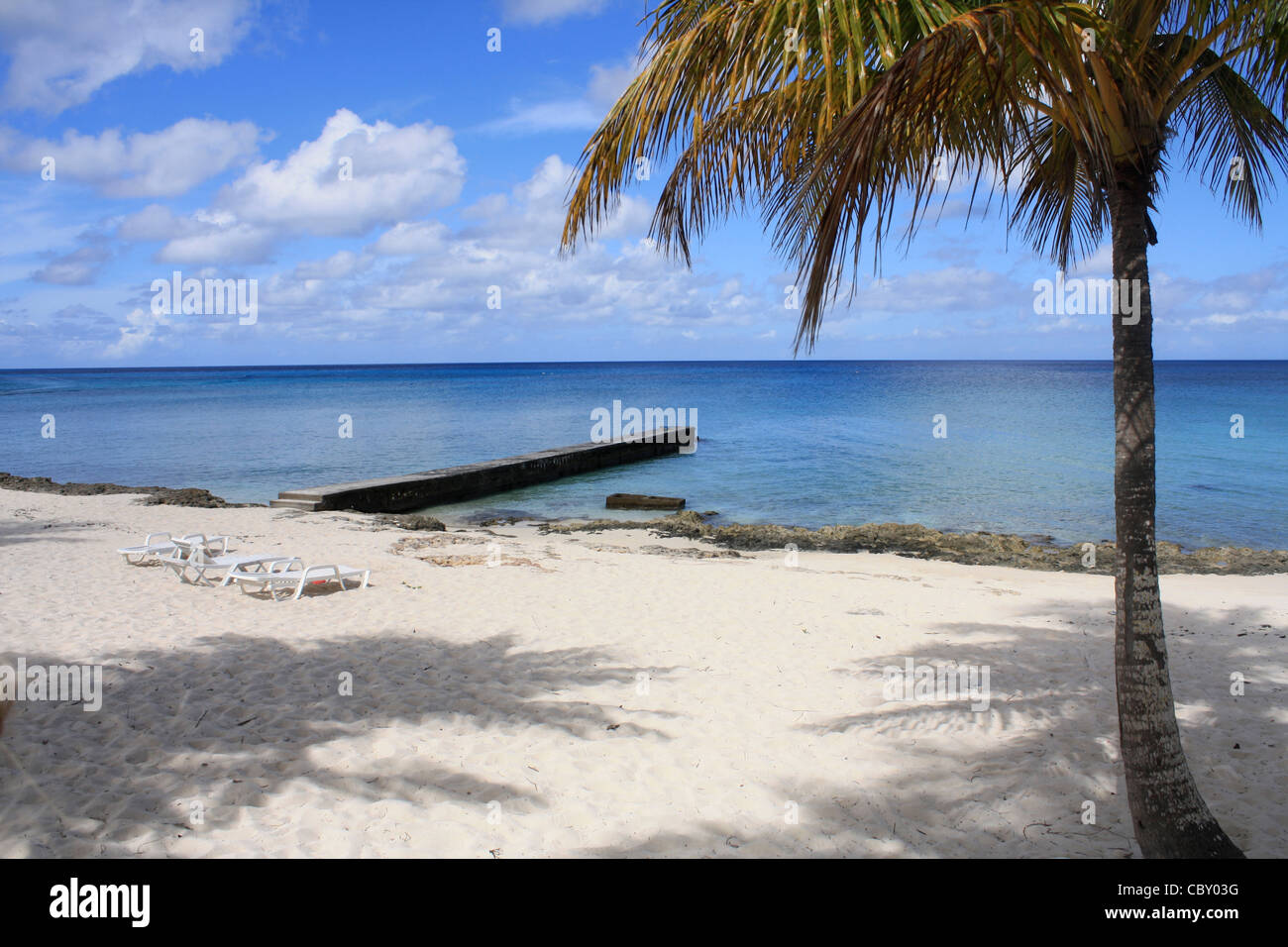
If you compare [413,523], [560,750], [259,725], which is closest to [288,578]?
[259,725]

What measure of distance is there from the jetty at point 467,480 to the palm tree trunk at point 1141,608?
1515 centimetres

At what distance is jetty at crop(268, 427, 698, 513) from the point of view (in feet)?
53.5

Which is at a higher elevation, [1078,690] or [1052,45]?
[1052,45]

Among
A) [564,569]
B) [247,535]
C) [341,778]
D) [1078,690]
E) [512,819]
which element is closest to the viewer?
[512,819]

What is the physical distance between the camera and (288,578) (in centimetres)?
828

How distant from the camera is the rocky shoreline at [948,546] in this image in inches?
488

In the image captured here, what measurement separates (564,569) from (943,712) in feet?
19.2

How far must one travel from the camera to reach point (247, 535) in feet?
41.3

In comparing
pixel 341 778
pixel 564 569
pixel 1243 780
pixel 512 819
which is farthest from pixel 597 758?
pixel 564 569

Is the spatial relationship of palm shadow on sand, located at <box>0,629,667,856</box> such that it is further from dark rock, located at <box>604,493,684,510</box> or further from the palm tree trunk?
dark rock, located at <box>604,493,684,510</box>

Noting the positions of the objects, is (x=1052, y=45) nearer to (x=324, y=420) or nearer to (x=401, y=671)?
(x=401, y=671)
